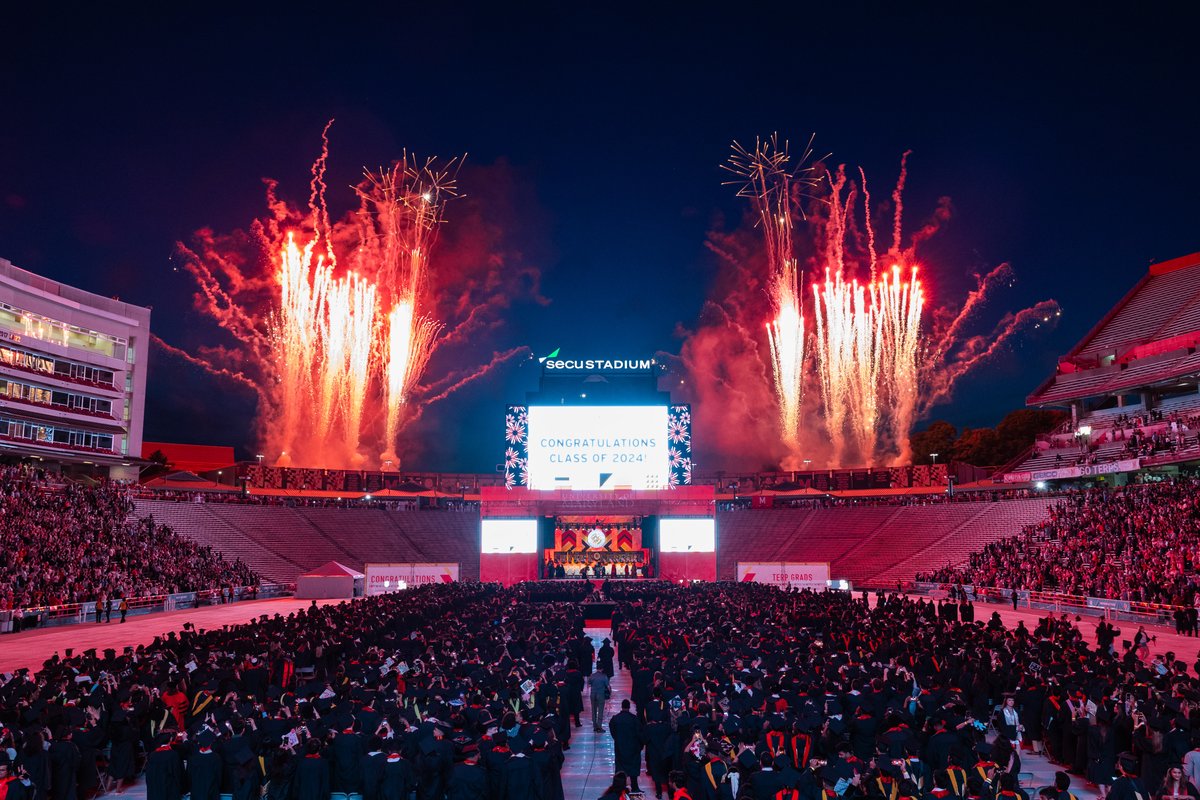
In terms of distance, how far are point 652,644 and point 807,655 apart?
421 cm

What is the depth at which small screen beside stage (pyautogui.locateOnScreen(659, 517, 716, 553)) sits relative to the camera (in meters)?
59.8

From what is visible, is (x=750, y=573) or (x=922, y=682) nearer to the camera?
(x=922, y=682)

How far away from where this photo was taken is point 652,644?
78.8ft

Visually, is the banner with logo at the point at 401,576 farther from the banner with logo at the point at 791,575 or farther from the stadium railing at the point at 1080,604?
the stadium railing at the point at 1080,604

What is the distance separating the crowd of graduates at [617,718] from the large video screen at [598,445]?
109 ft

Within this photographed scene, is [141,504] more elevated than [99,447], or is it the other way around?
[99,447]

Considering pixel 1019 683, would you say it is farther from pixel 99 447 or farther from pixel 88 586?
pixel 99 447

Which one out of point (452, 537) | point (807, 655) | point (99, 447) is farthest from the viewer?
point (452, 537)

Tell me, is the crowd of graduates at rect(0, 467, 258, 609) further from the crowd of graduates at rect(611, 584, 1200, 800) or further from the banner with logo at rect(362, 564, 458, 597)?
the crowd of graduates at rect(611, 584, 1200, 800)

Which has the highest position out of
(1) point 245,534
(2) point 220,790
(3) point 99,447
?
(3) point 99,447

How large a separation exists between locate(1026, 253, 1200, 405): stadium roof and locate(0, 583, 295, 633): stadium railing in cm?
5159

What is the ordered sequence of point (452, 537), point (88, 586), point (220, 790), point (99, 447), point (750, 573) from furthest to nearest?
point (452, 537) < point (99, 447) < point (750, 573) < point (88, 586) < point (220, 790)

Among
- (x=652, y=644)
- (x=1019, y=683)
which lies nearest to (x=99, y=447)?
(x=652, y=644)

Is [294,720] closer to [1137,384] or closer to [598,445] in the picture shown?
[598,445]
